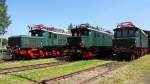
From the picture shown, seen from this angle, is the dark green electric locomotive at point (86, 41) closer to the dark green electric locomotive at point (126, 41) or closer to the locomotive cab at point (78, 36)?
the locomotive cab at point (78, 36)

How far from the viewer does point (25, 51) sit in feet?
85.8

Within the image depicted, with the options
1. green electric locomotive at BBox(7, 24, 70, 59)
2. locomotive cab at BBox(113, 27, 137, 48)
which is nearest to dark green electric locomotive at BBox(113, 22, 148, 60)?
locomotive cab at BBox(113, 27, 137, 48)

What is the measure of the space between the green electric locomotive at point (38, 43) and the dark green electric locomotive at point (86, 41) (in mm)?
3463

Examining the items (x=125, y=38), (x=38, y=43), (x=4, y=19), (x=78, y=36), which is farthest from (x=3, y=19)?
(x=125, y=38)

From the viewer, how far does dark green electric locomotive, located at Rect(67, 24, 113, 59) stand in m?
25.8

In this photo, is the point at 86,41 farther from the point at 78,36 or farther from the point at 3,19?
the point at 3,19

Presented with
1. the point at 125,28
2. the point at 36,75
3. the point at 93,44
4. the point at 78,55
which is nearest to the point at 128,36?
the point at 125,28

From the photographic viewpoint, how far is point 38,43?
28.1 meters

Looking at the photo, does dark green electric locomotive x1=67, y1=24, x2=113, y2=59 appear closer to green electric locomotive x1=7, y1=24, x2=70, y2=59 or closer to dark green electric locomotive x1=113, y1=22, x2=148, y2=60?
dark green electric locomotive x1=113, y1=22, x2=148, y2=60

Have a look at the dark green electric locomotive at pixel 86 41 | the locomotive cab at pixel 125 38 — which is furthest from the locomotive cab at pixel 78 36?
the locomotive cab at pixel 125 38

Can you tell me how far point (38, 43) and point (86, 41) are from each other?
17.0ft

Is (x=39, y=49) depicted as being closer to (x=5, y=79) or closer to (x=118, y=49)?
(x=118, y=49)

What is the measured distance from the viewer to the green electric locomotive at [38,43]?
2631 cm

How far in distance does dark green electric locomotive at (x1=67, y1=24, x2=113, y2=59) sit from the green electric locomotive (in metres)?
3.46
